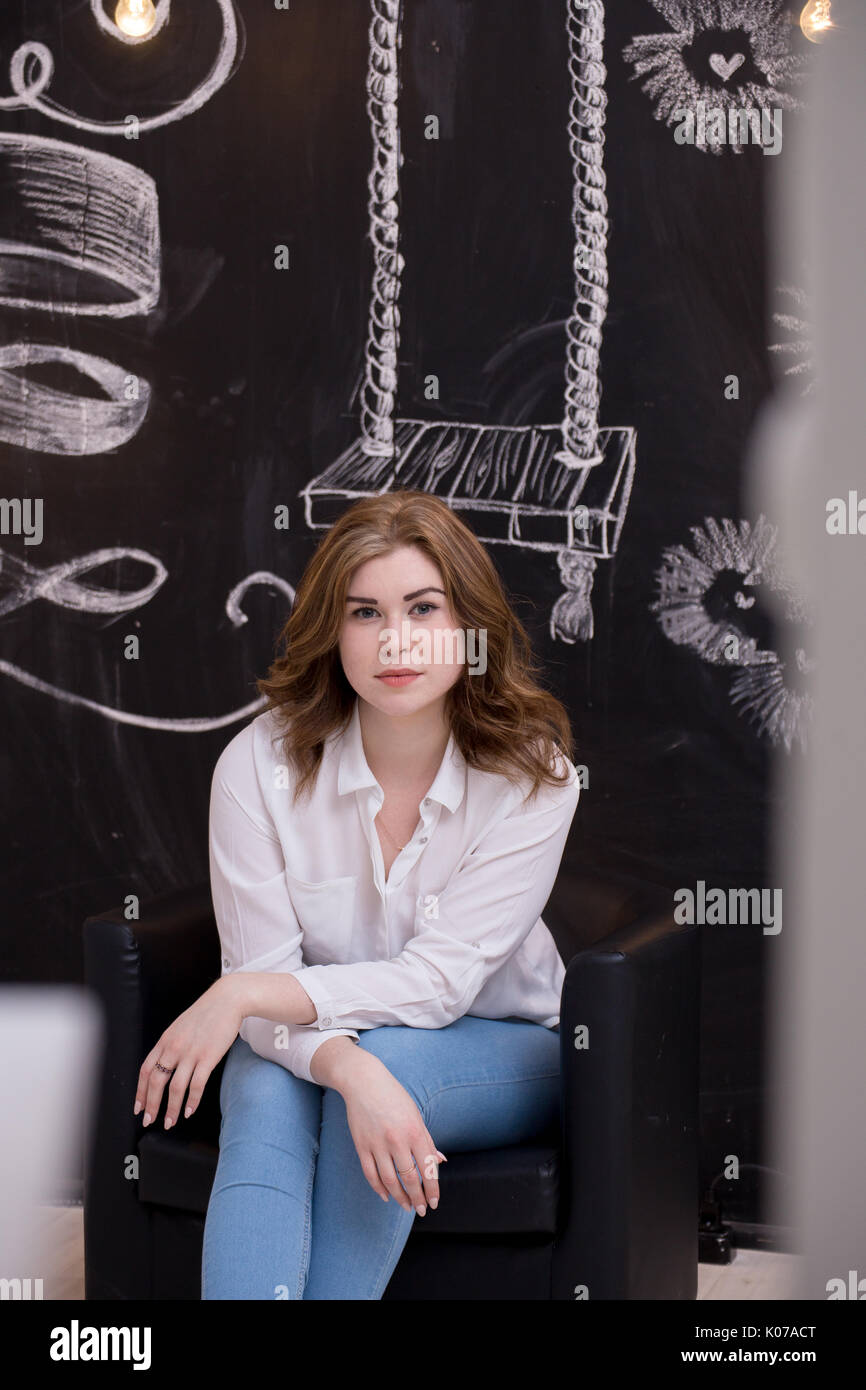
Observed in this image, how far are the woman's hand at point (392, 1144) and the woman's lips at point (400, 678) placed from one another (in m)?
0.53

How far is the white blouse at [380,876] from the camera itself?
5.76 ft

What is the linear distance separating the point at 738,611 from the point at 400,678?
0.92m

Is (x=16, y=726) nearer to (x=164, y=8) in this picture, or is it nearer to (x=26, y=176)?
(x=26, y=176)

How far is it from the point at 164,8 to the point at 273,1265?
2273 millimetres

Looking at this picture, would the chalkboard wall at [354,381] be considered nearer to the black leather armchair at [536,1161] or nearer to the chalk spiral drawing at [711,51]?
the chalk spiral drawing at [711,51]

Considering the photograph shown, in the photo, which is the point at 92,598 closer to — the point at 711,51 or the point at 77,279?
the point at 77,279

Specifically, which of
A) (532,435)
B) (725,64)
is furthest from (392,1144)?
(725,64)

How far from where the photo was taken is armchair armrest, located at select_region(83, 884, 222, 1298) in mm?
1784

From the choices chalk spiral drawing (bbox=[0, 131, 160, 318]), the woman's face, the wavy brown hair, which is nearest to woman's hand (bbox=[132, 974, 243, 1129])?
the wavy brown hair

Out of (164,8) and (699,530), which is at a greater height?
(164,8)
